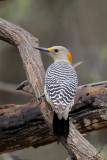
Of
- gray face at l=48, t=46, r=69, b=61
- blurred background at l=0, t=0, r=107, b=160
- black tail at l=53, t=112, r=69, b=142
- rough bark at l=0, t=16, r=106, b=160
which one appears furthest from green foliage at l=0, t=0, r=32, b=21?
black tail at l=53, t=112, r=69, b=142

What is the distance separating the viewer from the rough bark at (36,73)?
4.27m

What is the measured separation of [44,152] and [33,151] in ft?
0.61

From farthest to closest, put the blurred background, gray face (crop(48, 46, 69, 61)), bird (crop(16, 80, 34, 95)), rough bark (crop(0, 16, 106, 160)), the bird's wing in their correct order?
1. the blurred background
2. gray face (crop(48, 46, 69, 61))
3. bird (crop(16, 80, 34, 95))
4. the bird's wing
5. rough bark (crop(0, 16, 106, 160))

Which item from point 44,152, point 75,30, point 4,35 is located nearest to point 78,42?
point 75,30

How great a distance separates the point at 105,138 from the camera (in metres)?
8.75

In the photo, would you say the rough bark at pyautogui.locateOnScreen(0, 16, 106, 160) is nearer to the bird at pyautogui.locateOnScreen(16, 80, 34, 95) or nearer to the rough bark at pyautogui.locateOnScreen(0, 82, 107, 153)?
the rough bark at pyautogui.locateOnScreen(0, 82, 107, 153)

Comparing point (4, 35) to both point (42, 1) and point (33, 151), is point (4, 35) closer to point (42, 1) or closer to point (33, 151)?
point (33, 151)

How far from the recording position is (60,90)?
471 cm

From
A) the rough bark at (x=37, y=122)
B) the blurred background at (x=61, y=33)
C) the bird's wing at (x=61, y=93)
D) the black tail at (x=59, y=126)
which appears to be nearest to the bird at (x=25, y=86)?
the rough bark at (x=37, y=122)

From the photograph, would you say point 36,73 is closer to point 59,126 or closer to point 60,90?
point 60,90

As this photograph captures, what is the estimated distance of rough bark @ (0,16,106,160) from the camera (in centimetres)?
427

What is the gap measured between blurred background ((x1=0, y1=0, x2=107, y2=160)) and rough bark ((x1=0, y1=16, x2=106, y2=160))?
2.91m

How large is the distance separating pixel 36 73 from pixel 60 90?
502 mm

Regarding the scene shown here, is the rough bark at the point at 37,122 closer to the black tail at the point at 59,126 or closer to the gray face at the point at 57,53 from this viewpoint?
the black tail at the point at 59,126
